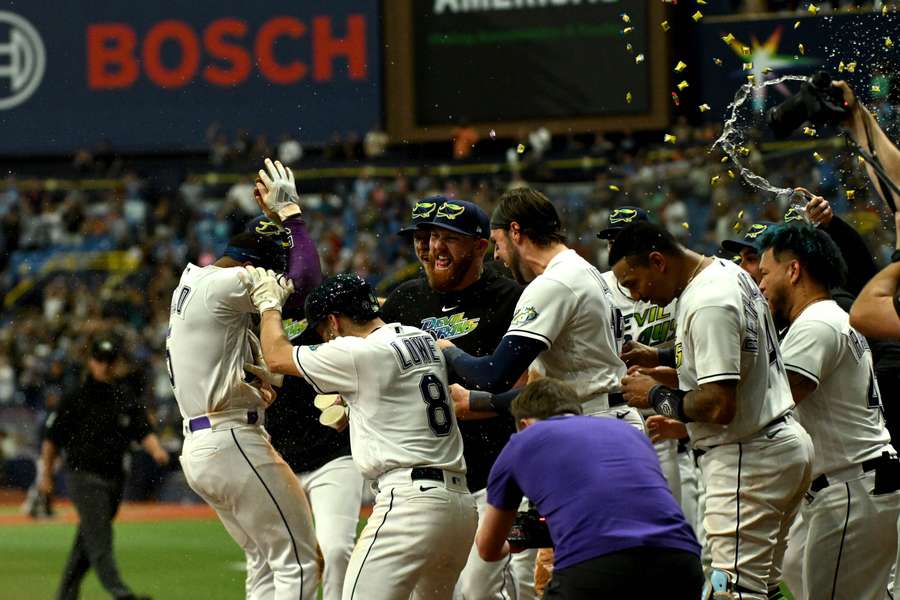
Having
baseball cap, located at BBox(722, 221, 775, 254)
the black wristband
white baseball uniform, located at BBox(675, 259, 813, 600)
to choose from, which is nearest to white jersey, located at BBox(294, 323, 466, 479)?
white baseball uniform, located at BBox(675, 259, 813, 600)

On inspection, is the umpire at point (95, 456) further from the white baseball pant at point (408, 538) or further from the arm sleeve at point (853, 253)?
the arm sleeve at point (853, 253)

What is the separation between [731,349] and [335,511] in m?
2.63

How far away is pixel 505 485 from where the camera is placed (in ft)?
15.2

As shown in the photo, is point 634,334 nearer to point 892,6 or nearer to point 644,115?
point 892,6

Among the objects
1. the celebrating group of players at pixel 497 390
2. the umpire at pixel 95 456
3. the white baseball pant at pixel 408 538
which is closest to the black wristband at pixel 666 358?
the celebrating group of players at pixel 497 390

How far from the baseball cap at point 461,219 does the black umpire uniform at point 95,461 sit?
13.6 feet

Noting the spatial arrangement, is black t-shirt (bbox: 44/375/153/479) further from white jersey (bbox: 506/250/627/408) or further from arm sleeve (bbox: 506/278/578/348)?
arm sleeve (bbox: 506/278/578/348)

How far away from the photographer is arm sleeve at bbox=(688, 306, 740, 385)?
520 centimetres

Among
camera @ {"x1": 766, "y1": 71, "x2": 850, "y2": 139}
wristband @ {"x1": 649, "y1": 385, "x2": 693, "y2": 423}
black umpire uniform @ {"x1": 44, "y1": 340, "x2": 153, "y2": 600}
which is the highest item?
camera @ {"x1": 766, "y1": 71, "x2": 850, "y2": 139}

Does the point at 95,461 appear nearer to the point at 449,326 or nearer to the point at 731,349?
the point at 449,326

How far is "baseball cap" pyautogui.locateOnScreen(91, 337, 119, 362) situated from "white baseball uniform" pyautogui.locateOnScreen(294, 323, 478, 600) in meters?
4.50

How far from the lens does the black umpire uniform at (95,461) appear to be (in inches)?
363

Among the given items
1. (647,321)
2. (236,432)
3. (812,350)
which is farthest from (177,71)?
(812,350)

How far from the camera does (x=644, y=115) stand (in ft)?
66.7
